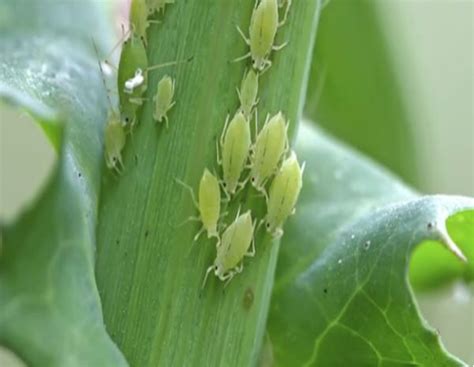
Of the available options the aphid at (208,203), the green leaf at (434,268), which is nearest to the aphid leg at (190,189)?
the aphid at (208,203)

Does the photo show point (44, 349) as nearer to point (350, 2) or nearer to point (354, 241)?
point (354, 241)

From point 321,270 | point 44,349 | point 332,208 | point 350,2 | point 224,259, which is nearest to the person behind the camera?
point 44,349

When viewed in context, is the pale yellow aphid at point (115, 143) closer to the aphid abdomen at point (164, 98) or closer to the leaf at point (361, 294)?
the aphid abdomen at point (164, 98)

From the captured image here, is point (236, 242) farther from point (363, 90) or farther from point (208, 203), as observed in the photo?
point (363, 90)

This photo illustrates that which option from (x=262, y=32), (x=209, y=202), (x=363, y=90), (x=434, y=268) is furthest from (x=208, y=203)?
(x=363, y=90)

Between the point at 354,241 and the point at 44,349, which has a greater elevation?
the point at 354,241

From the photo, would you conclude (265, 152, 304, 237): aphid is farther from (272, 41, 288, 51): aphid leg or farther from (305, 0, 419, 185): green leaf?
(305, 0, 419, 185): green leaf

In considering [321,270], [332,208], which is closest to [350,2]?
[332,208]
